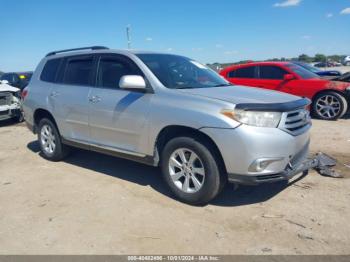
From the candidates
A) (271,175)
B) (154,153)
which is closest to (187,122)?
(154,153)

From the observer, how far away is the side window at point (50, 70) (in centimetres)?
577

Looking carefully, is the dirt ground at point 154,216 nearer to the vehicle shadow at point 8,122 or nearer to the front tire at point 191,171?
the front tire at point 191,171

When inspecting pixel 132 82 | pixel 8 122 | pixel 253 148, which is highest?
pixel 132 82

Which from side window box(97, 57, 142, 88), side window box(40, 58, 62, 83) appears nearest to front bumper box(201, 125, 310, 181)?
side window box(97, 57, 142, 88)

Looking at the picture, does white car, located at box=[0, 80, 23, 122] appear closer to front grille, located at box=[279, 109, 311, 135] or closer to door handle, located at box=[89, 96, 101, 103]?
door handle, located at box=[89, 96, 101, 103]

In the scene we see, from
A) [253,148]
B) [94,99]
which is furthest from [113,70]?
[253,148]

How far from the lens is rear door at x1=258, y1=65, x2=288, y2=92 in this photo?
30.6 feet

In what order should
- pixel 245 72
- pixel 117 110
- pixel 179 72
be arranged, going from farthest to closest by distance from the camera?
pixel 245 72 < pixel 179 72 < pixel 117 110

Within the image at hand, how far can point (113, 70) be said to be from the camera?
15.5 ft

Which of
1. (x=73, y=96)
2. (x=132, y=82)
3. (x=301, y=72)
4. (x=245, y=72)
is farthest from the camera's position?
(x=245, y=72)

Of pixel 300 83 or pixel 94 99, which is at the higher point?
pixel 94 99

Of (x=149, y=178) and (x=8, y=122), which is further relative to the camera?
(x=8, y=122)

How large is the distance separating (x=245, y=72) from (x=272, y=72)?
794 mm

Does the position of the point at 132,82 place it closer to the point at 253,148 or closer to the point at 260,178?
the point at 253,148
